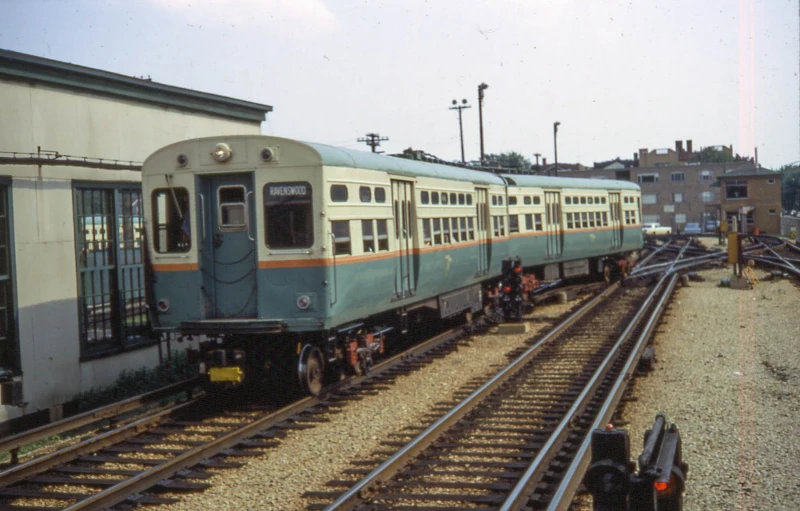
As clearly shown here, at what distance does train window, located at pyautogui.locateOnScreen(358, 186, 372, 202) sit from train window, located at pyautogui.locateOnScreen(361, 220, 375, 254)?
31 centimetres

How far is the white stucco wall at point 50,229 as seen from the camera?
10.7m

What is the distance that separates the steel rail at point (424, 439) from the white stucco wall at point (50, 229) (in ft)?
18.6

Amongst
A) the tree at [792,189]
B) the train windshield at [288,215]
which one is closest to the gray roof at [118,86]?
the train windshield at [288,215]

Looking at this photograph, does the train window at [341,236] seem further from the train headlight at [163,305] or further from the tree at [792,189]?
the tree at [792,189]

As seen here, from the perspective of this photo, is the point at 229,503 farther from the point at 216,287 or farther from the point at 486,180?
the point at 486,180

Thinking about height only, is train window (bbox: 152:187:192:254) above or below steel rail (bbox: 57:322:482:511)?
above

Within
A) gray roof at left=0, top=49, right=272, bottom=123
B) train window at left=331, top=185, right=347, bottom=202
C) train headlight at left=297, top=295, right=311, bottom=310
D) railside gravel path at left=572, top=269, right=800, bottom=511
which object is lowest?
railside gravel path at left=572, top=269, right=800, bottom=511

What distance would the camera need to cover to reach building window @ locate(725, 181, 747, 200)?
6444 cm

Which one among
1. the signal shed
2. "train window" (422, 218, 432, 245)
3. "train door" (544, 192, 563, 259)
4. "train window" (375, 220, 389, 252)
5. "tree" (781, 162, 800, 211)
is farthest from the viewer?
"tree" (781, 162, 800, 211)

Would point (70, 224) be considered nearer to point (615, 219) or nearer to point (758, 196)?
point (615, 219)

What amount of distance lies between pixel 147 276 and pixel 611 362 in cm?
690

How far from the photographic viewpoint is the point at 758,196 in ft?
209

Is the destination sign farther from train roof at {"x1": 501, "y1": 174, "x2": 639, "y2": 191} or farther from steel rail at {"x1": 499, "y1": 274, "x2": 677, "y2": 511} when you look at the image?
train roof at {"x1": 501, "y1": 174, "x2": 639, "y2": 191}

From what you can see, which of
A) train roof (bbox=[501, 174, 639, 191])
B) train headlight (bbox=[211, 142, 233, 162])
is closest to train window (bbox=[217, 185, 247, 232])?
train headlight (bbox=[211, 142, 233, 162])
